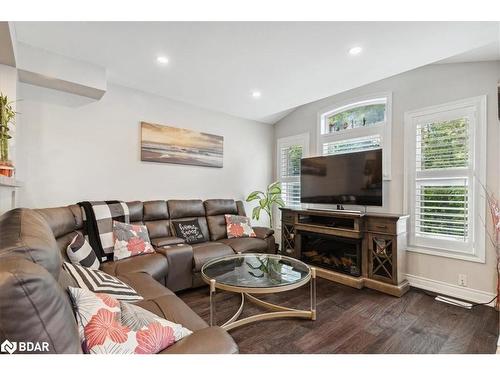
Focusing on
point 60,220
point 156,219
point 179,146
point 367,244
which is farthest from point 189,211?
point 367,244

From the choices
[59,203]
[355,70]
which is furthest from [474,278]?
[59,203]

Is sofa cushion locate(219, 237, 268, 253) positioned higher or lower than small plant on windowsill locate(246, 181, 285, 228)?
lower

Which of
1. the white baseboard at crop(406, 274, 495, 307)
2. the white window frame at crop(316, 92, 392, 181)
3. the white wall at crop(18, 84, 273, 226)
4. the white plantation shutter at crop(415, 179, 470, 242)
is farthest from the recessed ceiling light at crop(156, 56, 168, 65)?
the white baseboard at crop(406, 274, 495, 307)

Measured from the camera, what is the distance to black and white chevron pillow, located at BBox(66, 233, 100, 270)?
192 cm

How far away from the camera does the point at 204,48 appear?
7.41 ft

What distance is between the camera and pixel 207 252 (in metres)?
2.81

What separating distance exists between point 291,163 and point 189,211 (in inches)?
85.3

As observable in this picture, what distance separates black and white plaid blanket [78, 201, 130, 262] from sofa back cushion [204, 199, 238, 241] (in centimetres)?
127

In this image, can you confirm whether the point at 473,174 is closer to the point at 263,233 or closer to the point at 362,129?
the point at 362,129

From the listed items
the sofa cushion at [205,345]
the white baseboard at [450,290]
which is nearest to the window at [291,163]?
the white baseboard at [450,290]

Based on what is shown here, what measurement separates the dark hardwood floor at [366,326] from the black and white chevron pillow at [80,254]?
104cm

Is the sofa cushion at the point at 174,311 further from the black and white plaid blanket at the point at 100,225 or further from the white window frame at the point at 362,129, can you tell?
the white window frame at the point at 362,129

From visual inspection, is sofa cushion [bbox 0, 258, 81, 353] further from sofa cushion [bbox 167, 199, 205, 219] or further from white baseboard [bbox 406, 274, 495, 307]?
white baseboard [bbox 406, 274, 495, 307]

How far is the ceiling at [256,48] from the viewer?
6.42ft
